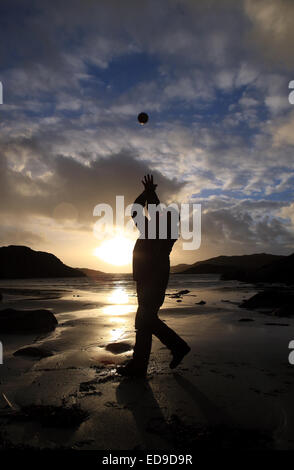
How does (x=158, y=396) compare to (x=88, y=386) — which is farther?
(x=88, y=386)

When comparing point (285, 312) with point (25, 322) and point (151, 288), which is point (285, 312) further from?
point (25, 322)

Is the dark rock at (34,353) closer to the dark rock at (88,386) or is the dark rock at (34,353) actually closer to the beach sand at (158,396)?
the beach sand at (158,396)

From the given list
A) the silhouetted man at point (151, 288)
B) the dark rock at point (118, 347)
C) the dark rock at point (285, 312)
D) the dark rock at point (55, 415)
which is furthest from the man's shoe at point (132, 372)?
the dark rock at point (285, 312)

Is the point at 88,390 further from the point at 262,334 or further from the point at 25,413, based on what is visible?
the point at 262,334

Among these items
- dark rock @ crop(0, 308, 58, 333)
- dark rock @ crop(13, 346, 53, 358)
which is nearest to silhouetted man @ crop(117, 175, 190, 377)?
dark rock @ crop(13, 346, 53, 358)

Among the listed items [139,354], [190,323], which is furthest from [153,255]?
[190,323]

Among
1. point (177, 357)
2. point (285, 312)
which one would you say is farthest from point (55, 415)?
point (285, 312)

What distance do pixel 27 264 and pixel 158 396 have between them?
4446 inches

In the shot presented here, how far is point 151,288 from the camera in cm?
393

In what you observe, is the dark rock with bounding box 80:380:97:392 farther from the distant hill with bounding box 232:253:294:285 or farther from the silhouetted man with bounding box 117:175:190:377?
the distant hill with bounding box 232:253:294:285

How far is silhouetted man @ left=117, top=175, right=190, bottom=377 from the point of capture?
3.83 meters

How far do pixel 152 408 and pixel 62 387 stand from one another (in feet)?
3.83
